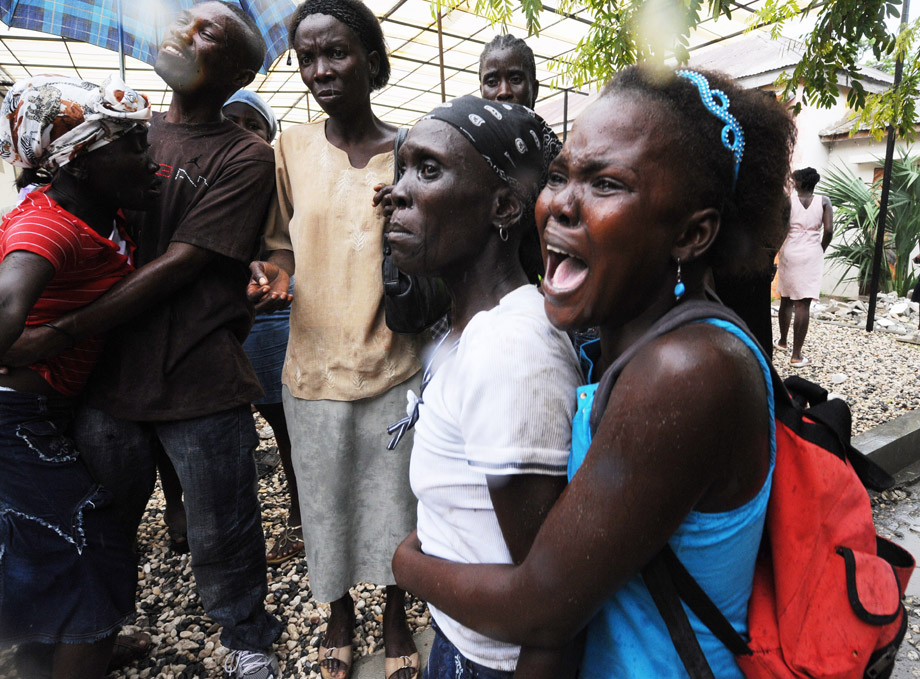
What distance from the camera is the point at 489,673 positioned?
1148 millimetres

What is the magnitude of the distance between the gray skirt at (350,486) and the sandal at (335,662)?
244 millimetres

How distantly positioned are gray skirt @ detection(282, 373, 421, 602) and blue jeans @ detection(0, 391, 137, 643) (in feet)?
2.16

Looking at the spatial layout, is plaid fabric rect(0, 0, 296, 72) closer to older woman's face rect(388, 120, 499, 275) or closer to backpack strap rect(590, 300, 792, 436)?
Answer: older woman's face rect(388, 120, 499, 275)

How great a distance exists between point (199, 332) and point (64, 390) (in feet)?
1.45

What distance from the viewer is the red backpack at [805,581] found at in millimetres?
854

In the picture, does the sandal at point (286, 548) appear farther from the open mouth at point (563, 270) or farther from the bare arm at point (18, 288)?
the open mouth at point (563, 270)

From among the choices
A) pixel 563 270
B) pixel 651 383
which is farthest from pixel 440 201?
pixel 651 383

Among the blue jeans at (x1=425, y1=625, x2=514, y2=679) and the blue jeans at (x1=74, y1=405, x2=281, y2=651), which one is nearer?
the blue jeans at (x1=425, y1=625, x2=514, y2=679)

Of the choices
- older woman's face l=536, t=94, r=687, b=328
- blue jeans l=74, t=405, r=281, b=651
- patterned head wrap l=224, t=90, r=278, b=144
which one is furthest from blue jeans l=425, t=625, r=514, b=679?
patterned head wrap l=224, t=90, r=278, b=144

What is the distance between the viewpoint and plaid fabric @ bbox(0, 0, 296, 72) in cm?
314

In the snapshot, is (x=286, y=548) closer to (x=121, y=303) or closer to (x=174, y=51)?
(x=121, y=303)

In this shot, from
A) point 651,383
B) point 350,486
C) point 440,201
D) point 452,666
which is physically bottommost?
point 350,486

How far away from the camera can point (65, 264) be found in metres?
1.66

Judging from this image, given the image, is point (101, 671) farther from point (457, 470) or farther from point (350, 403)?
point (457, 470)
